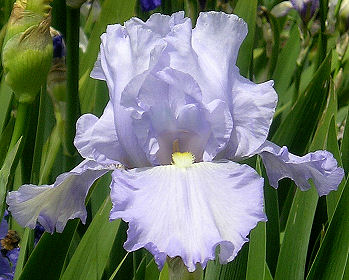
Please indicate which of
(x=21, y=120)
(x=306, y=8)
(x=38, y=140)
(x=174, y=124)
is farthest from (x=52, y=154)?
(x=306, y=8)

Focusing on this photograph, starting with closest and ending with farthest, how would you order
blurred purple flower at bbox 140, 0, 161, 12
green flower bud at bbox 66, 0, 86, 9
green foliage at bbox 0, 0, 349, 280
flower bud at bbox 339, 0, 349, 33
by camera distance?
green foliage at bbox 0, 0, 349, 280, green flower bud at bbox 66, 0, 86, 9, blurred purple flower at bbox 140, 0, 161, 12, flower bud at bbox 339, 0, 349, 33

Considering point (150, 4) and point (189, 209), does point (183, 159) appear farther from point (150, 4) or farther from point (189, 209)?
point (150, 4)

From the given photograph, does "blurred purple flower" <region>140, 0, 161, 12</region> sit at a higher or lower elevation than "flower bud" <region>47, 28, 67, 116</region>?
higher

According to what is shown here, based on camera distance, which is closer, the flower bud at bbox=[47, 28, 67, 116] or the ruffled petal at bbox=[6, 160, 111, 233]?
the ruffled petal at bbox=[6, 160, 111, 233]

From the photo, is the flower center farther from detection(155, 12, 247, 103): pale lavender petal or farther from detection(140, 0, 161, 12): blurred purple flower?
detection(140, 0, 161, 12): blurred purple flower

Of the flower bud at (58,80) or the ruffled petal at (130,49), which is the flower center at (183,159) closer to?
the ruffled petal at (130,49)

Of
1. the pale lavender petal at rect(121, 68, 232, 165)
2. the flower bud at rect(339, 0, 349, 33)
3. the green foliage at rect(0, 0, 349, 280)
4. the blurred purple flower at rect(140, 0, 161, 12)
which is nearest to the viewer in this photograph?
the pale lavender petal at rect(121, 68, 232, 165)

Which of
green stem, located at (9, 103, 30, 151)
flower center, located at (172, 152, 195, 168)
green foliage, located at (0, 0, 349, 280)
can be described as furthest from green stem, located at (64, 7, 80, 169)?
flower center, located at (172, 152, 195, 168)
